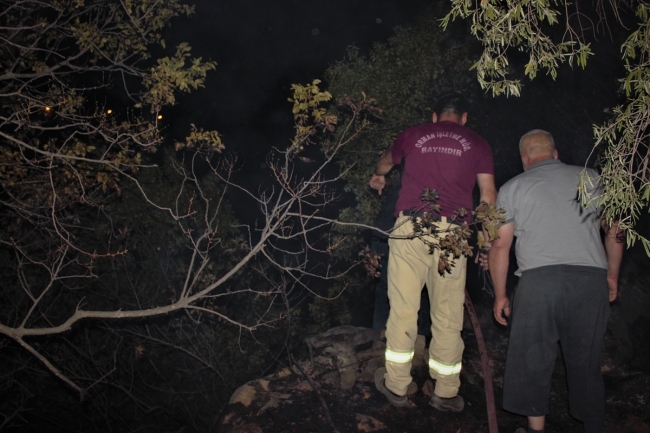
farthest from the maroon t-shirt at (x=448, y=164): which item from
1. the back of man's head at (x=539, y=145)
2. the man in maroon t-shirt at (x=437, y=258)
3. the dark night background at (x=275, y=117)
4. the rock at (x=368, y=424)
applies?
the rock at (x=368, y=424)

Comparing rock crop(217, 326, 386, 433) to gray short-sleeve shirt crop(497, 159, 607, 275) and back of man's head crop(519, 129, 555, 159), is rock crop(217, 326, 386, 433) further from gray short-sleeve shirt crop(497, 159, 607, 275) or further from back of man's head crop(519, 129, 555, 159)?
back of man's head crop(519, 129, 555, 159)

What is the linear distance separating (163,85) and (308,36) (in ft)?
43.3

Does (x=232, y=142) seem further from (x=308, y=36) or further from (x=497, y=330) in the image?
(x=497, y=330)

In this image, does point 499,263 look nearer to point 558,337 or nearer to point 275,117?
point 558,337

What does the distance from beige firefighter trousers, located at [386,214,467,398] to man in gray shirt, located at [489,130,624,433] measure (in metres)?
0.53

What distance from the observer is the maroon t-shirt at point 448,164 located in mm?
3730

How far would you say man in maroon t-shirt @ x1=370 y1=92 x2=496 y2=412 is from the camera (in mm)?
3738

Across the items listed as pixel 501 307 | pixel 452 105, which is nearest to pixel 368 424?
pixel 501 307

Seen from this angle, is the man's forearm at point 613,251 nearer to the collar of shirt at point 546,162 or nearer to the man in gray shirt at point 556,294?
the man in gray shirt at point 556,294

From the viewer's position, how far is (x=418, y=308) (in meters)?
3.85

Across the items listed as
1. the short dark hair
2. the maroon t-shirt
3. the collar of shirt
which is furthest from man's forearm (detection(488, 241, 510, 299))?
the short dark hair

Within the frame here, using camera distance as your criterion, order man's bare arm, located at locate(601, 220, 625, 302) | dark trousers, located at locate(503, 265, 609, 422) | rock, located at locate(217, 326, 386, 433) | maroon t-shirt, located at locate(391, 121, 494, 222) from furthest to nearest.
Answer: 1. rock, located at locate(217, 326, 386, 433)
2. maroon t-shirt, located at locate(391, 121, 494, 222)
3. man's bare arm, located at locate(601, 220, 625, 302)
4. dark trousers, located at locate(503, 265, 609, 422)

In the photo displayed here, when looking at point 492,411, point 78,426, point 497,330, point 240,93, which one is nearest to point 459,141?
point 492,411

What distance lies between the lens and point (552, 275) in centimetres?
319
